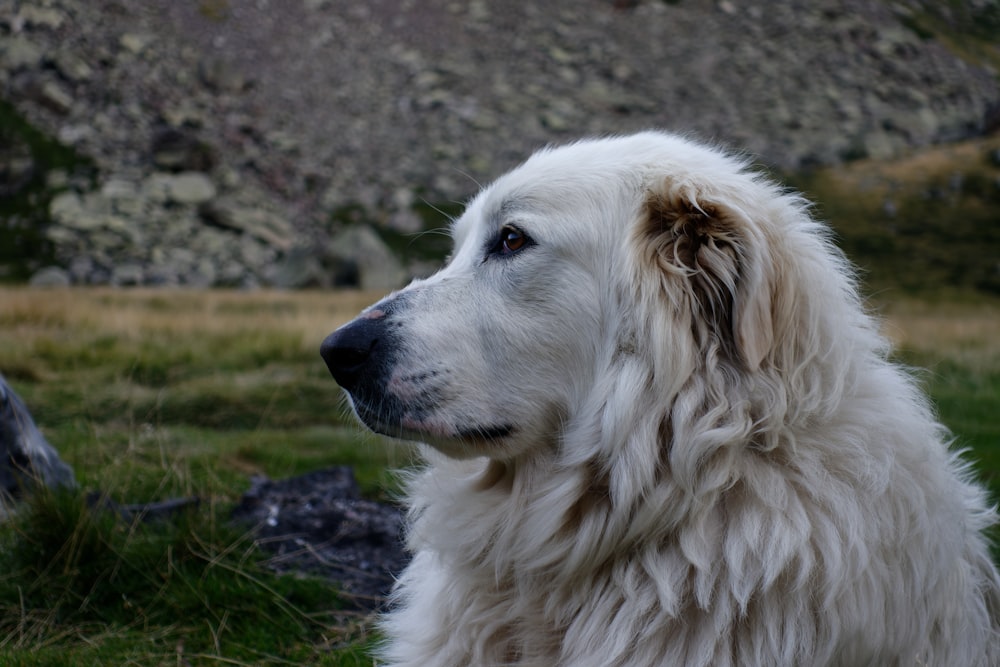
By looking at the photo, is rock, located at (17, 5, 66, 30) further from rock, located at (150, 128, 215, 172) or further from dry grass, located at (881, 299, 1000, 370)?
dry grass, located at (881, 299, 1000, 370)

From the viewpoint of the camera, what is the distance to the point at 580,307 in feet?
9.98

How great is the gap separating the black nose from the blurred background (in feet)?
5.40

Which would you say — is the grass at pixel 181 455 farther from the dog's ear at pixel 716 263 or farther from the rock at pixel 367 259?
the rock at pixel 367 259

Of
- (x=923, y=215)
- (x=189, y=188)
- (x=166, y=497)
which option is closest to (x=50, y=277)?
(x=189, y=188)

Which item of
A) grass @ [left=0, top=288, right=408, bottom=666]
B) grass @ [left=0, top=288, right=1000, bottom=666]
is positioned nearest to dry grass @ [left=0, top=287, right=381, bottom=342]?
grass @ [left=0, top=288, right=1000, bottom=666]

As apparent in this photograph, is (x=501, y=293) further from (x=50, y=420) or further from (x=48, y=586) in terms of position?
(x=50, y=420)

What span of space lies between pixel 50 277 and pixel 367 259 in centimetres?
943

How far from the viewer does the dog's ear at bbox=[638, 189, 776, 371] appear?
2693 millimetres

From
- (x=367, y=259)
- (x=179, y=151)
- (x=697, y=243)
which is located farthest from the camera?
(x=179, y=151)

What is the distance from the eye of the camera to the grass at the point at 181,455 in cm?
416

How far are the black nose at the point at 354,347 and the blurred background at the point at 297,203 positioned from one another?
164cm

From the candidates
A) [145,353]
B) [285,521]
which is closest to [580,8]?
[145,353]

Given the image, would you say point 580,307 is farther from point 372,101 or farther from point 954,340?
point 372,101

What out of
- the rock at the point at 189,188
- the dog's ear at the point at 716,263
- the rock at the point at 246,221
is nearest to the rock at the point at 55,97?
the rock at the point at 189,188
